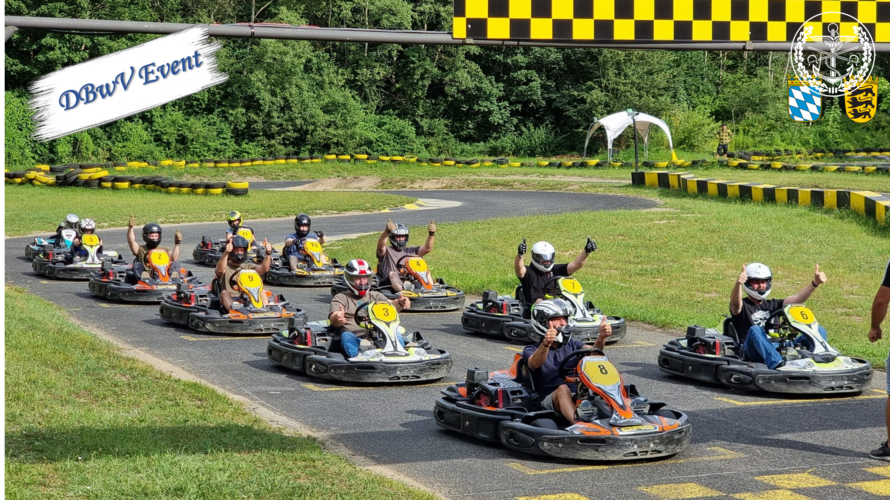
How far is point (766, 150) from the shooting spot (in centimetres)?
4547

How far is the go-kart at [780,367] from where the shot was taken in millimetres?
8969

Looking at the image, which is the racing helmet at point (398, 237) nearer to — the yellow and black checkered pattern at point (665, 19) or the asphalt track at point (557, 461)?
the asphalt track at point (557, 461)

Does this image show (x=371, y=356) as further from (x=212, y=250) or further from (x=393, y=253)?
(x=212, y=250)

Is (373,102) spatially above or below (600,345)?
above

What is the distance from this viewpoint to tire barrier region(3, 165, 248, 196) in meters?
31.8

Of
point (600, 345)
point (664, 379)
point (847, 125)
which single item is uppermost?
point (847, 125)

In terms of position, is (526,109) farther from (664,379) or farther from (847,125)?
(664,379)

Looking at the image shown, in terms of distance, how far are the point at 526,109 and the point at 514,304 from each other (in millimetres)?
40781

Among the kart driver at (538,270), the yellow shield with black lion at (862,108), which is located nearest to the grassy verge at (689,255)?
the kart driver at (538,270)

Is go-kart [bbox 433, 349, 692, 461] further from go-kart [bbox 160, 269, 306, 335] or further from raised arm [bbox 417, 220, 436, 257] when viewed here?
raised arm [bbox 417, 220, 436, 257]

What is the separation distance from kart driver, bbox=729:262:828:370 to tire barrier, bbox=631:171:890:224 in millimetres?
11447

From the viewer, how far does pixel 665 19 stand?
645 centimetres

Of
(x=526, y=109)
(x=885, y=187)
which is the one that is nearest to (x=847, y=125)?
(x=526, y=109)

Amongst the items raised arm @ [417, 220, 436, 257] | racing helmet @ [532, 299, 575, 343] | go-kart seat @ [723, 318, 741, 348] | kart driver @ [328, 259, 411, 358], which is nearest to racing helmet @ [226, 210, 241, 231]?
raised arm @ [417, 220, 436, 257]
